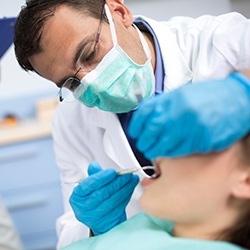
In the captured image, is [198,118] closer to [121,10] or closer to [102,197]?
[102,197]

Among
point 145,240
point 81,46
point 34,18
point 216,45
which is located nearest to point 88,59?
point 81,46

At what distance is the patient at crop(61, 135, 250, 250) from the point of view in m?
0.63

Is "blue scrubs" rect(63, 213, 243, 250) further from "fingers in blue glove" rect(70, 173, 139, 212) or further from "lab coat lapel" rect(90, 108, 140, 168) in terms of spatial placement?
"lab coat lapel" rect(90, 108, 140, 168)

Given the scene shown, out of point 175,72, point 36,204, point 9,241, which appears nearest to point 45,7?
point 175,72

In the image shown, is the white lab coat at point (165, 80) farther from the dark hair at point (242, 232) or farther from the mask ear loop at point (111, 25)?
the dark hair at point (242, 232)

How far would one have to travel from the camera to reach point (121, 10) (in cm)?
118

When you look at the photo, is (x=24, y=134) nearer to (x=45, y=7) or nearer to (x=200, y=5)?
(x=45, y=7)

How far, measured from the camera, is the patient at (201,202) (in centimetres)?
63

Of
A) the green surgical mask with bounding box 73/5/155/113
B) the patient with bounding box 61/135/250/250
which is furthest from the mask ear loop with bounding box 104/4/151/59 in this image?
the patient with bounding box 61/135/250/250

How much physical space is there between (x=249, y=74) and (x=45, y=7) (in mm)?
624

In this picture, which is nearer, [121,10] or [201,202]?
[201,202]

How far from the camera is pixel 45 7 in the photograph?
42.6 inches

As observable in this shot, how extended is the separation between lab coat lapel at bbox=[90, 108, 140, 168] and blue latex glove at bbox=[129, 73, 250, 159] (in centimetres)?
55

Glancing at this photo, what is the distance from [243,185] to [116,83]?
529 mm
